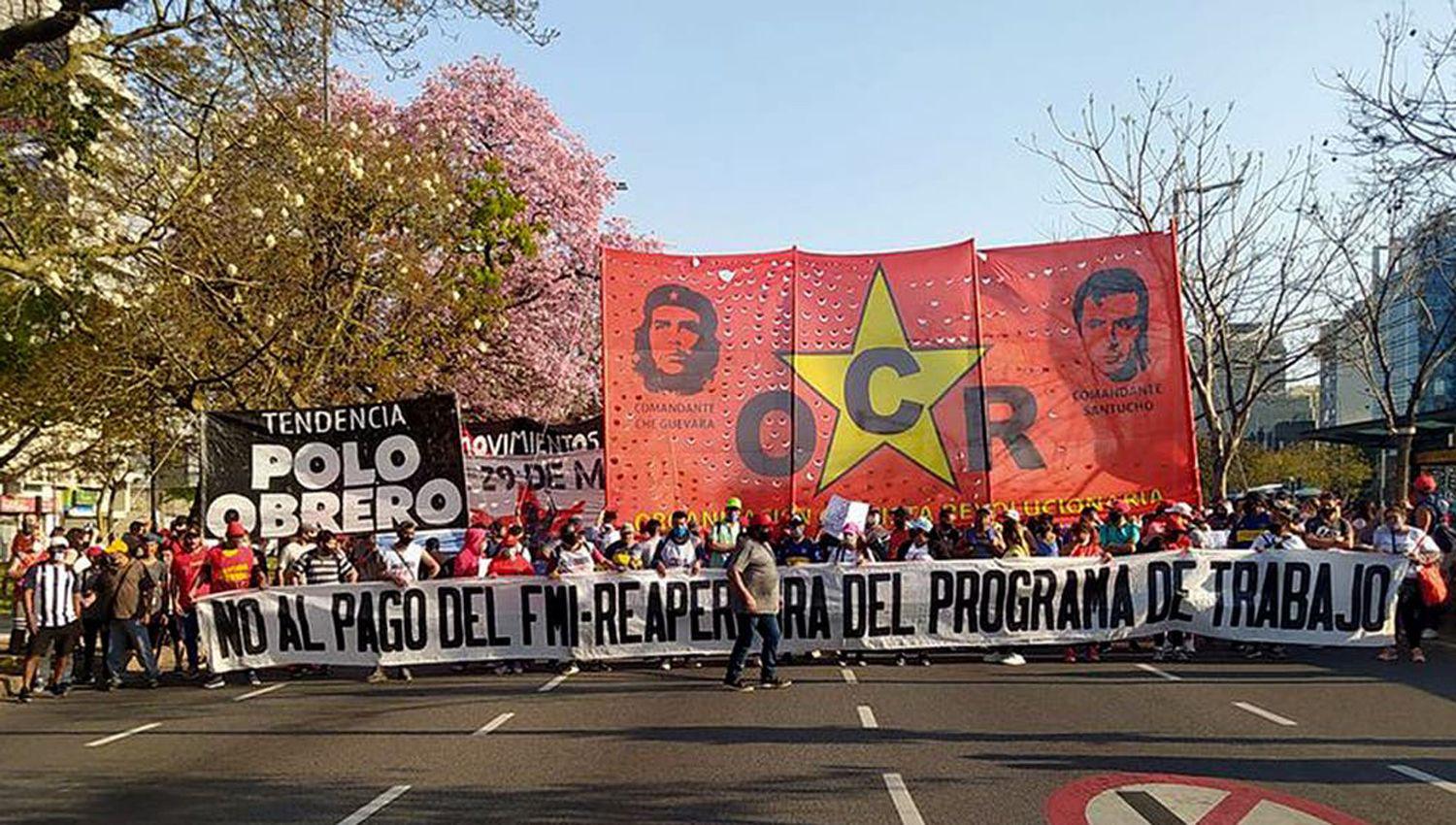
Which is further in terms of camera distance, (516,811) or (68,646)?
(68,646)

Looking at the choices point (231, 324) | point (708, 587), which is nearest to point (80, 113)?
point (231, 324)

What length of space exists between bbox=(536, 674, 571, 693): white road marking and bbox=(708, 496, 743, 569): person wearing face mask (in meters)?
2.41

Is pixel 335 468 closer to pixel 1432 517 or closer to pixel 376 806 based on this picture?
pixel 376 806

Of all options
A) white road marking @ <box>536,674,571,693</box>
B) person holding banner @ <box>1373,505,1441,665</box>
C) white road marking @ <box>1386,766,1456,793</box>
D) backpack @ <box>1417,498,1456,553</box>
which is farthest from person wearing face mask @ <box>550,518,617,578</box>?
backpack @ <box>1417,498,1456,553</box>

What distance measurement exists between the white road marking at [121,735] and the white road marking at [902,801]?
6.40m

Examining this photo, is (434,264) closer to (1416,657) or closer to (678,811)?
(1416,657)

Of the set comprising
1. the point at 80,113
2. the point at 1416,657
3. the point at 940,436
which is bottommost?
the point at 1416,657

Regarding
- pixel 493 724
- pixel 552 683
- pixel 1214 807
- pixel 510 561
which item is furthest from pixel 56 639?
pixel 1214 807

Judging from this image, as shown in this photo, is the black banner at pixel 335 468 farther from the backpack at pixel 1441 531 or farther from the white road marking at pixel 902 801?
the backpack at pixel 1441 531

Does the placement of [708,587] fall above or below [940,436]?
below

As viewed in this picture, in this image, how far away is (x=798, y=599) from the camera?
1678cm

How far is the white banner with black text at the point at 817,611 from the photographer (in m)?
16.6

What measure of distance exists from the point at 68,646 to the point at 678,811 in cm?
1031

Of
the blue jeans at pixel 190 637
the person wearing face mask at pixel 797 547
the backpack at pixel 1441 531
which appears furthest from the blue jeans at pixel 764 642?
the backpack at pixel 1441 531
